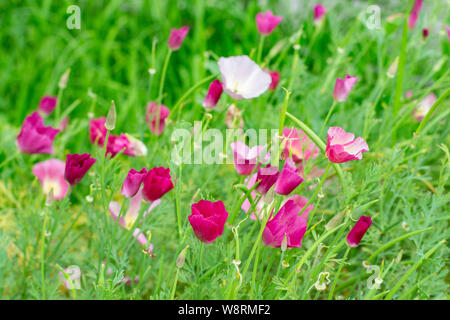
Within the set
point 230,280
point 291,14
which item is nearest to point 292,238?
point 230,280

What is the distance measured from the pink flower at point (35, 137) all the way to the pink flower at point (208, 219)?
378mm

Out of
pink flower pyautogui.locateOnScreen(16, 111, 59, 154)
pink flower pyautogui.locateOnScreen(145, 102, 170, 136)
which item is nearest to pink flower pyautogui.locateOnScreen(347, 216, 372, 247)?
pink flower pyautogui.locateOnScreen(145, 102, 170, 136)

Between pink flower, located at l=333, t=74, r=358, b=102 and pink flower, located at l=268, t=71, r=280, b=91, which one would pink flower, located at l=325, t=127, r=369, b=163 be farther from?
pink flower, located at l=268, t=71, r=280, b=91

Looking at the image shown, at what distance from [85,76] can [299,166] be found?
1239mm

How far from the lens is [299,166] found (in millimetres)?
843

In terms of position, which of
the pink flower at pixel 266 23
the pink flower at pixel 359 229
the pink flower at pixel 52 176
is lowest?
the pink flower at pixel 52 176

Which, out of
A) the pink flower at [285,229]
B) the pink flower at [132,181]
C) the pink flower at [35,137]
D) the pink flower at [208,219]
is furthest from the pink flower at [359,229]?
the pink flower at [35,137]

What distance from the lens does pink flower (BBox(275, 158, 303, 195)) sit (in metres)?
0.63

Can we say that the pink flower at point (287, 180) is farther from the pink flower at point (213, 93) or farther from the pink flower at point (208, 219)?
the pink flower at point (213, 93)

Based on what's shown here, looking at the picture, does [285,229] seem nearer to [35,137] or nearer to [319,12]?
[35,137]

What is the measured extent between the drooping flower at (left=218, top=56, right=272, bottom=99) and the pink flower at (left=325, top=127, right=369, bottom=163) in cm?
19

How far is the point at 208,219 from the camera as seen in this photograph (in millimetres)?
636

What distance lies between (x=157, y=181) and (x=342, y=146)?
24cm

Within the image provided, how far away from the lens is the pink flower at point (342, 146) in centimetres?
64
